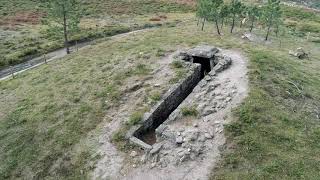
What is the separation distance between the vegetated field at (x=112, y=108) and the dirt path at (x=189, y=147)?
2.98ft

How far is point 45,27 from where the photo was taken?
72.6 meters

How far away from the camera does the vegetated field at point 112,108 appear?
23.4 meters

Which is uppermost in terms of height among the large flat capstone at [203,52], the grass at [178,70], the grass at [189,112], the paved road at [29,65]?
the large flat capstone at [203,52]

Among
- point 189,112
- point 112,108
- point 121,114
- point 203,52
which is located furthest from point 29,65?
point 189,112

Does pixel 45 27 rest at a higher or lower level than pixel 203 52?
lower

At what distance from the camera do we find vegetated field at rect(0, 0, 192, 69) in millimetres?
59562

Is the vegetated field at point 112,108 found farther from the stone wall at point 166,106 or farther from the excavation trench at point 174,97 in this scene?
the excavation trench at point 174,97

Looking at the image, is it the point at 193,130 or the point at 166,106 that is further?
the point at 166,106

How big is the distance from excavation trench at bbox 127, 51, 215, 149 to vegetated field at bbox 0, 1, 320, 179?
4.03 ft

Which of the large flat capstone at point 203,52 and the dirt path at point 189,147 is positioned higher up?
the large flat capstone at point 203,52

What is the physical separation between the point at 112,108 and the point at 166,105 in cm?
461

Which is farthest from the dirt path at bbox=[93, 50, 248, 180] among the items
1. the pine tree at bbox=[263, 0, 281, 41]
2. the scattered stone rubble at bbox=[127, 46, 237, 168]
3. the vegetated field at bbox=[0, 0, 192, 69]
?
the pine tree at bbox=[263, 0, 281, 41]

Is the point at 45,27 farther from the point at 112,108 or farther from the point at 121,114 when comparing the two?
the point at 121,114

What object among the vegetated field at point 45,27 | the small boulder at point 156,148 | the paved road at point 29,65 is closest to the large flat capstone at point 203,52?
the small boulder at point 156,148
